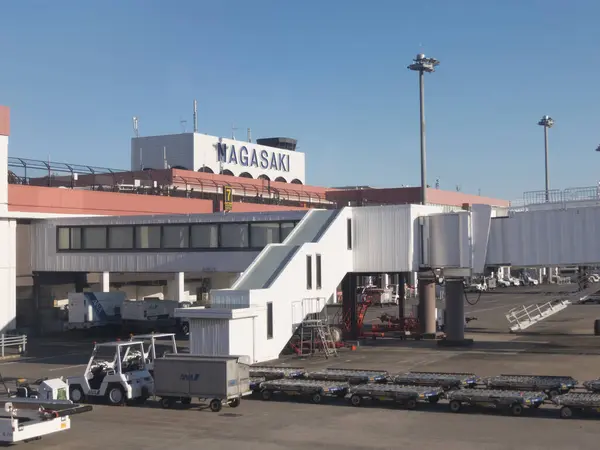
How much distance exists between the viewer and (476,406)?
2450 centimetres

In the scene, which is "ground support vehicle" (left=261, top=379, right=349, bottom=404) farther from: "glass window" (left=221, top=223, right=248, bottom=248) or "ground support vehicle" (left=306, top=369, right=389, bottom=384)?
"glass window" (left=221, top=223, right=248, bottom=248)

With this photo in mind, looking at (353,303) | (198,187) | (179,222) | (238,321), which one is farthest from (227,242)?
(198,187)

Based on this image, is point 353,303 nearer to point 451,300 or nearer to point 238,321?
point 451,300

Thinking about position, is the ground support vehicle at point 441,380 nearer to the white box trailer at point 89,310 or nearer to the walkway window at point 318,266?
the walkway window at point 318,266

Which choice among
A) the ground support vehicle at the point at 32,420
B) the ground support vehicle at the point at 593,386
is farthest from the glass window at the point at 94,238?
the ground support vehicle at the point at 593,386

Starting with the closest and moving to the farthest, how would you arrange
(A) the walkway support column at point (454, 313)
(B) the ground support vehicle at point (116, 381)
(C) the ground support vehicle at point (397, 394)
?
1. (C) the ground support vehicle at point (397, 394)
2. (B) the ground support vehicle at point (116, 381)
3. (A) the walkway support column at point (454, 313)

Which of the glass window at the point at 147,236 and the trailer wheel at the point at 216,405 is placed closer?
the trailer wheel at the point at 216,405

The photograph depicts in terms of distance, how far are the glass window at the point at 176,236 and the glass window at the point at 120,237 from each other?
8.85 feet

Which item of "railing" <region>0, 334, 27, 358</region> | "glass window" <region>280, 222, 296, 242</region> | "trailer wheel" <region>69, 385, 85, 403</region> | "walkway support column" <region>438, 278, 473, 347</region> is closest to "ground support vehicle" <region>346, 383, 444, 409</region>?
"trailer wheel" <region>69, 385, 85, 403</region>

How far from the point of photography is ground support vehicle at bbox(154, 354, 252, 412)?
25109mm

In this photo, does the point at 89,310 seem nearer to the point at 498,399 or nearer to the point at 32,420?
the point at 32,420

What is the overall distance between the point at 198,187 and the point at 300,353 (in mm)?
50999

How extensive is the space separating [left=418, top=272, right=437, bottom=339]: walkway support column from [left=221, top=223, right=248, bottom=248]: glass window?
430 inches

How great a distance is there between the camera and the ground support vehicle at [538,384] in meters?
25.3
